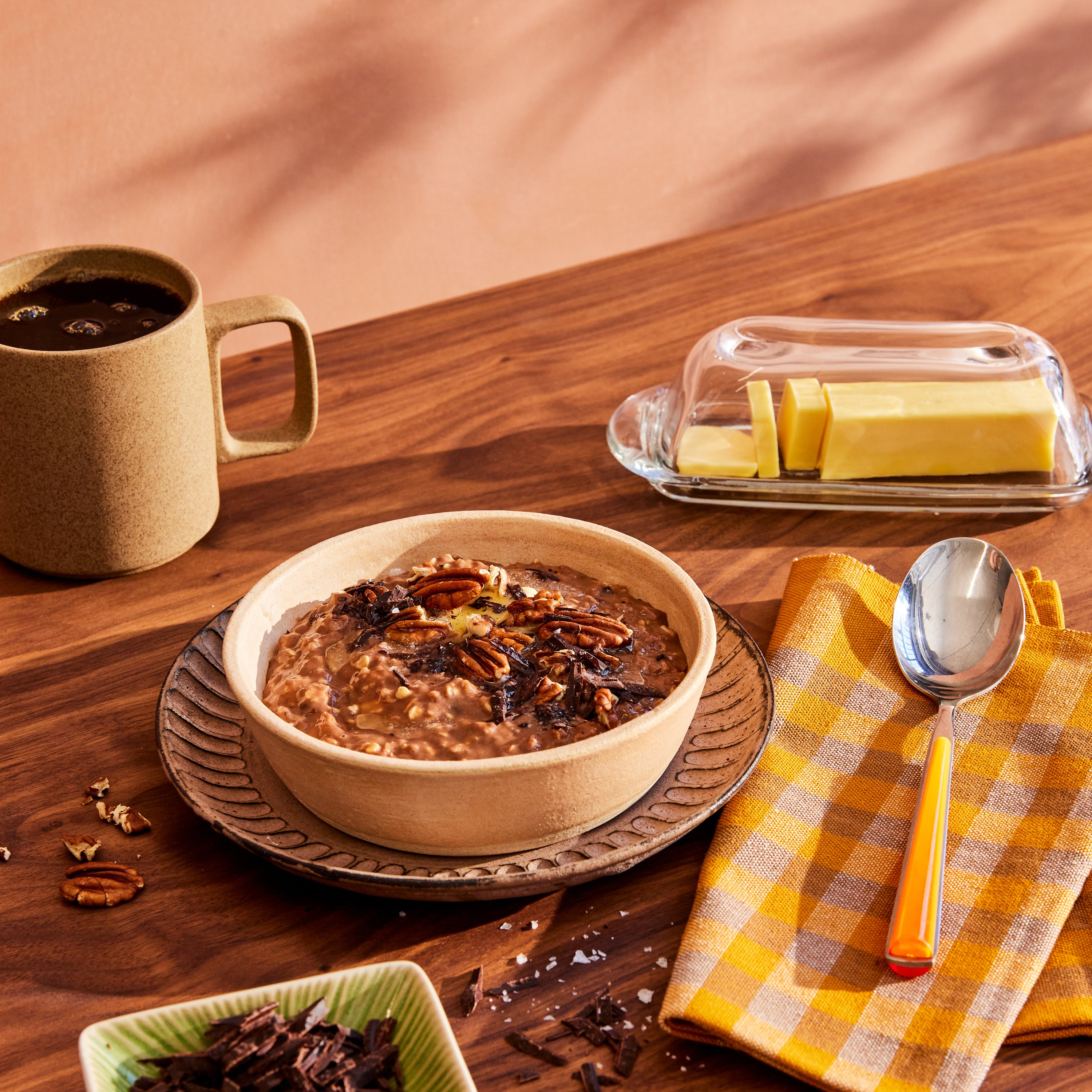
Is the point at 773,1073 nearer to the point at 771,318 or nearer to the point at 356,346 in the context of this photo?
the point at 771,318

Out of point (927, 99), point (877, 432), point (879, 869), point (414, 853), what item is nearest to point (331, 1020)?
point (414, 853)

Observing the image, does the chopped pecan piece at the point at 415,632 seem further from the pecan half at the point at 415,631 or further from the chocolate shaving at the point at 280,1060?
the chocolate shaving at the point at 280,1060

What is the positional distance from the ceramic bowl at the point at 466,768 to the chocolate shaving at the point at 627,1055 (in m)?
0.14

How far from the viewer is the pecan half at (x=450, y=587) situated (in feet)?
3.13

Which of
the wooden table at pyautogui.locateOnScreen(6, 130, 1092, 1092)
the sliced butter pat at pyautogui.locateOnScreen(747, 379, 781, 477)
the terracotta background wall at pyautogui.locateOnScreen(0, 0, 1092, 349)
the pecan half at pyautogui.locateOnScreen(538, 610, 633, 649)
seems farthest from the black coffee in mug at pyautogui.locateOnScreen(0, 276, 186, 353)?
the terracotta background wall at pyautogui.locateOnScreen(0, 0, 1092, 349)

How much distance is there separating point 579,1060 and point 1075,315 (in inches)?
48.0

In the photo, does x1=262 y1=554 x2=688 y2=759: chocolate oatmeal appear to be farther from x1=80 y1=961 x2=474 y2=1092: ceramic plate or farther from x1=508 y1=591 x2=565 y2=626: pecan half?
x1=80 y1=961 x2=474 y2=1092: ceramic plate

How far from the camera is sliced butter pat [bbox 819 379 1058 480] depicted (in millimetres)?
1226

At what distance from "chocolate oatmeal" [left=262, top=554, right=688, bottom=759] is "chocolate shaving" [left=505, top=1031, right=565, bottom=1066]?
6.9 inches

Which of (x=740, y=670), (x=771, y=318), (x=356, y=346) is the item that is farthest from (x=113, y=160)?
(x=740, y=670)

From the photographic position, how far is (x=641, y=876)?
854 millimetres

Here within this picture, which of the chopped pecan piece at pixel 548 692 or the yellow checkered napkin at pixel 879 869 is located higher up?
the chopped pecan piece at pixel 548 692

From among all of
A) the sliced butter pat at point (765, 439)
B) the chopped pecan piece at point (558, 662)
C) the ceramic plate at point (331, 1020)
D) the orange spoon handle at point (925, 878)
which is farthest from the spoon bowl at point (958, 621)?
the ceramic plate at point (331, 1020)

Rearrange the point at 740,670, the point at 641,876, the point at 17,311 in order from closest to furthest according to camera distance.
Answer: the point at 641,876
the point at 740,670
the point at 17,311
